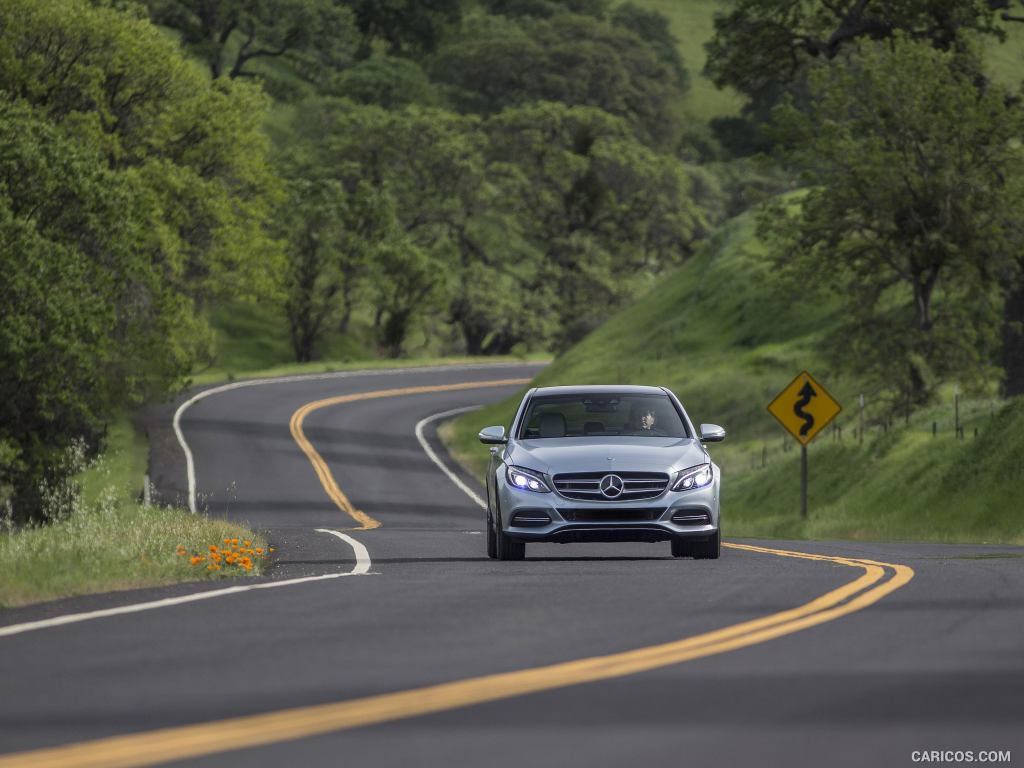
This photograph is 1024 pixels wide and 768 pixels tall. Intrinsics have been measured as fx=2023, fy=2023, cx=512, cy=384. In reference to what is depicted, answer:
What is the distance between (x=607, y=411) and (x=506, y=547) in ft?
5.71

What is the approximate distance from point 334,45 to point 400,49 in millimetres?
47423

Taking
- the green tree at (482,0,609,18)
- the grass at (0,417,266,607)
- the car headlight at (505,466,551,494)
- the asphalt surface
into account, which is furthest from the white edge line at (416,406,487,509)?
the green tree at (482,0,609,18)

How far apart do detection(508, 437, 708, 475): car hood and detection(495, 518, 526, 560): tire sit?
0.66m

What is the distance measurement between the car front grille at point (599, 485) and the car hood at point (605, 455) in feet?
0.21

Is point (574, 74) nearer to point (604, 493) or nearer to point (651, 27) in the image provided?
point (651, 27)

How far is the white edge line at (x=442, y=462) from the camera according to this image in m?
51.9

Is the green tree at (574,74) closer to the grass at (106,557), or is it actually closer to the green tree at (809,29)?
the green tree at (809,29)

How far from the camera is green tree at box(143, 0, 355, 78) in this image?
4048 inches

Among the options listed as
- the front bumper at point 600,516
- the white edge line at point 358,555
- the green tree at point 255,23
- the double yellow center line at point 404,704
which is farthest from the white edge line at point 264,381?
the double yellow center line at point 404,704

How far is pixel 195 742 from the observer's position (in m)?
7.67

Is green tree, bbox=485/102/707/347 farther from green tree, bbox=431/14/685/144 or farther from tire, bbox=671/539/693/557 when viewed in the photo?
tire, bbox=671/539/693/557

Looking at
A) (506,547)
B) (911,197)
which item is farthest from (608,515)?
(911,197)

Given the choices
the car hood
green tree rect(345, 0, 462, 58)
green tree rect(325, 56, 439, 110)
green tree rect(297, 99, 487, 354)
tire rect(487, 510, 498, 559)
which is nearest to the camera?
the car hood

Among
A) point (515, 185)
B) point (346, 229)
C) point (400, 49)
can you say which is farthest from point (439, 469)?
point (400, 49)
